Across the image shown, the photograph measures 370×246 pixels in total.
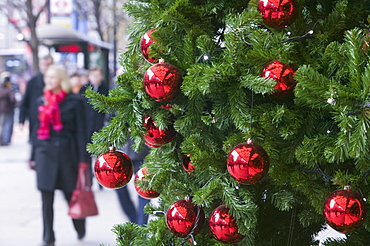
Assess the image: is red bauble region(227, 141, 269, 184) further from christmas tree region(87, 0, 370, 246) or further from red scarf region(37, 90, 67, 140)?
red scarf region(37, 90, 67, 140)

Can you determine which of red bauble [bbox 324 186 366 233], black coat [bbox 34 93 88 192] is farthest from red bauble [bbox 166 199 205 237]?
black coat [bbox 34 93 88 192]

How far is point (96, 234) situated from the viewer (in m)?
7.36

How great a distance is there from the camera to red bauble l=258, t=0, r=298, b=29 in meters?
1.82

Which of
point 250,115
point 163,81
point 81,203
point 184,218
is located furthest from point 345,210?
point 81,203

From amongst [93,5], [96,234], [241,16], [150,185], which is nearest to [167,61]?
[241,16]

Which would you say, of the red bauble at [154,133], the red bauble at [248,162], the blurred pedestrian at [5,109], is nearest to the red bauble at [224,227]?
the red bauble at [248,162]

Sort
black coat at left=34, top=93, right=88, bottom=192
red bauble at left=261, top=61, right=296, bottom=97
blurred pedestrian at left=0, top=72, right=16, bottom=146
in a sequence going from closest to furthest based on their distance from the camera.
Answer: red bauble at left=261, top=61, right=296, bottom=97 → black coat at left=34, top=93, right=88, bottom=192 → blurred pedestrian at left=0, top=72, right=16, bottom=146

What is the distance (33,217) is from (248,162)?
722 centimetres

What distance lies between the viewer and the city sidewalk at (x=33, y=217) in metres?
7.14

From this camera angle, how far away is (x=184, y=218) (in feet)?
6.60

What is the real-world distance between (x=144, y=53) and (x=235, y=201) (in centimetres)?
65

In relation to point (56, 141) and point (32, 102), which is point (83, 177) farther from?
point (32, 102)

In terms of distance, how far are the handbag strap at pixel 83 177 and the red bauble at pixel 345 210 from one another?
5321 millimetres

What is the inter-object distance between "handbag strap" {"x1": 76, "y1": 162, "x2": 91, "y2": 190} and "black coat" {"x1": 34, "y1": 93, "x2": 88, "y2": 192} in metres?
0.11
